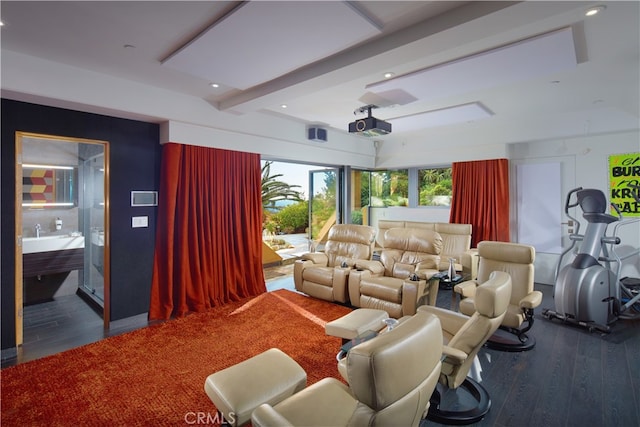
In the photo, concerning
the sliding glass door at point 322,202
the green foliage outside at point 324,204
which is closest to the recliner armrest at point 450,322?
the sliding glass door at point 322,202

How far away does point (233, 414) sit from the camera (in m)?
1.61

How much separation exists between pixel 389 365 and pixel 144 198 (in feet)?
12.2

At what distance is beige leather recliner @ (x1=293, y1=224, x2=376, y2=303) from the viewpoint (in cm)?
440

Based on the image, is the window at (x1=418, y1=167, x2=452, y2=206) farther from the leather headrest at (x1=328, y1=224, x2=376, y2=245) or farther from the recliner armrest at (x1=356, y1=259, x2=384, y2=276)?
the recliner armrest at (x1=356, y1=259, x2=384, y2=276)

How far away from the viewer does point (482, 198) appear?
5.70 m

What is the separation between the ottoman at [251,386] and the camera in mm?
1636

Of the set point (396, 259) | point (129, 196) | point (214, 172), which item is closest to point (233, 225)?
point (214, 172)

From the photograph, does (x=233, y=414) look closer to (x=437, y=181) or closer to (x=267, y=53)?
(x=267, y=53)

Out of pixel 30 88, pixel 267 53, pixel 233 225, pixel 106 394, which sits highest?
pixel 267 53

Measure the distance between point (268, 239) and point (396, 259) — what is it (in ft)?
14.0

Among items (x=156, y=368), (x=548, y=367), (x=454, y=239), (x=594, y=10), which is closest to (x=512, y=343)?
(x=548, y=367)

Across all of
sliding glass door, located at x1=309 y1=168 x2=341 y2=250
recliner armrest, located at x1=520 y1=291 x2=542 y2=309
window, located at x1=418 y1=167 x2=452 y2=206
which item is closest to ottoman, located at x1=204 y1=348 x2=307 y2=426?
recliner armrest, located at x1=520 y1=291 x2=542 y2=309

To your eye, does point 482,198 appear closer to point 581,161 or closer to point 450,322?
point 581,161

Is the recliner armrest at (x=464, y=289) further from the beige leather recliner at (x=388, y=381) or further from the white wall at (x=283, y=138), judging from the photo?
the white wall at (x=283, y=138)
